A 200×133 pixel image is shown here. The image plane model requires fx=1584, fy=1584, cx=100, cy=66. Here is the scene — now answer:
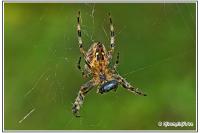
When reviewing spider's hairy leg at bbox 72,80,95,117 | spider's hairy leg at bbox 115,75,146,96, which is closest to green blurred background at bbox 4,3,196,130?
spider's hairy leg at bbox 72,80,95,117

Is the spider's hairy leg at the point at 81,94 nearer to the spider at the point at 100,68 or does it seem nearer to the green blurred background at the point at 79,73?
the spider at the point at 100,68

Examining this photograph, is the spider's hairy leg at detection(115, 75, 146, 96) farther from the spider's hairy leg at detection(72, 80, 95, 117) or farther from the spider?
the spider's hairy leg at detection(72, 80, 95, 117)

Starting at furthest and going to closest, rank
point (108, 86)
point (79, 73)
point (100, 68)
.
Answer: point (79, 73) < point (100, 68) < point (108, 86)

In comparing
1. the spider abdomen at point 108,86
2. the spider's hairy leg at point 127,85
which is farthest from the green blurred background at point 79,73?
the spider abdomen at point 108,86

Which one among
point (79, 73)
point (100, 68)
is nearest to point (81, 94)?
point (100, 68)

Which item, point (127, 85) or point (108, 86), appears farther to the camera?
point (127, 85)

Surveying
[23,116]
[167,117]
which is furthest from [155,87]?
[23,116]

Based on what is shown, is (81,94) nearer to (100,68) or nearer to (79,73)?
(100,68)
